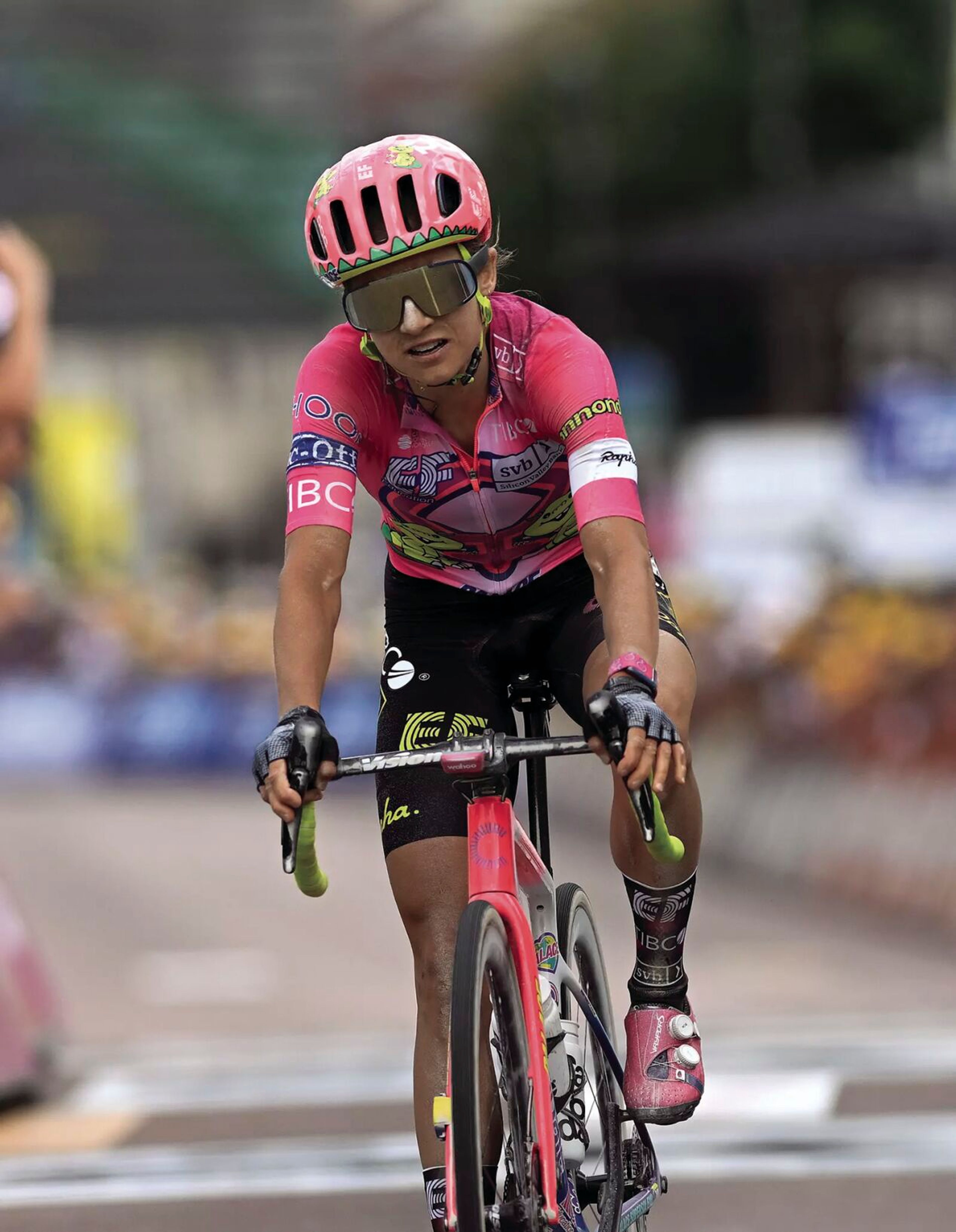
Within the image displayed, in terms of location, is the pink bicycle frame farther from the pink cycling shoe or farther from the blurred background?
the blurred background

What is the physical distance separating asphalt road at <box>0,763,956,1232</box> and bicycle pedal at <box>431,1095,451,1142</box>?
201 cm

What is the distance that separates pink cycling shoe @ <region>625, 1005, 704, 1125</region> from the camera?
17.1ft

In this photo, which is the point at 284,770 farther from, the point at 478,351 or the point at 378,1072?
the point at 378,1072

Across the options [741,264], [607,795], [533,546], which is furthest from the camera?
[741,264]

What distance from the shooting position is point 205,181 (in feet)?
122

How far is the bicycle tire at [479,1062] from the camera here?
14.2 feet

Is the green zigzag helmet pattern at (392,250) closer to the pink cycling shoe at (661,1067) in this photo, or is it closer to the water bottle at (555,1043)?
the water bottle at (555,1043)

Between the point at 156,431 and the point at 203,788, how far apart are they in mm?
21574

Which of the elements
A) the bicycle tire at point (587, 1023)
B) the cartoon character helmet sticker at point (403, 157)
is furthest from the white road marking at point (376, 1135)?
the cartoon character helmet sticker at point (403, 157)

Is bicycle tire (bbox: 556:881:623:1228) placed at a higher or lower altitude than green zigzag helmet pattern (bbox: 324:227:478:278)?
lower

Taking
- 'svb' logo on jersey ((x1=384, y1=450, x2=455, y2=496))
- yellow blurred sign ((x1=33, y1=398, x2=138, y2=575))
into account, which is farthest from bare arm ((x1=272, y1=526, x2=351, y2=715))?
yellow blurred sign ((x1=33, y1=398, x2=138, y2=575))

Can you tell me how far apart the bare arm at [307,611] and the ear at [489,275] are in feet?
1.95

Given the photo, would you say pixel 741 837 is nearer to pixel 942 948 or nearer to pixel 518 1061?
pixel 942 948

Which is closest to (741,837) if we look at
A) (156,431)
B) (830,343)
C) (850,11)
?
(156,431)
